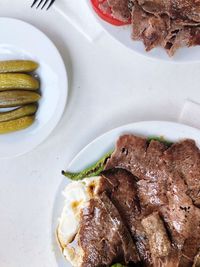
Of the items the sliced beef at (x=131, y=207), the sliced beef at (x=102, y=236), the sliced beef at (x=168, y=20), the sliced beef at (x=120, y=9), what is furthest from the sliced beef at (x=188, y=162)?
the sliced beef at (x=120, y=9)

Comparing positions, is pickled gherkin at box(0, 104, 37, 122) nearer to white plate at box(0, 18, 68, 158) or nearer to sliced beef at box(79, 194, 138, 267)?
white plate at box(0, 18, 68, 158)

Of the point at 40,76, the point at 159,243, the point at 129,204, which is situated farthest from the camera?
the point at 40,76

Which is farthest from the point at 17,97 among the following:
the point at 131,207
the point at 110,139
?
the point at 131,207

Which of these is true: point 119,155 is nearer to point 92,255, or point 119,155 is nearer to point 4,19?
point 92,255

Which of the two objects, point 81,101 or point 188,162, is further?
point 81,101

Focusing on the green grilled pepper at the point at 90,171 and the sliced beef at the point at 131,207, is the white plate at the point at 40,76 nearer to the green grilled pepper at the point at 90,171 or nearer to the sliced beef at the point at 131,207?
the green grilled pepper at the point at 90,171

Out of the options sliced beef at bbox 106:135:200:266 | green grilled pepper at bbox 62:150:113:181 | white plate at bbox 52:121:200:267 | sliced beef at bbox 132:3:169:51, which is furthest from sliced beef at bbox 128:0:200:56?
green grilled pepper at bbox 62:150:113:181

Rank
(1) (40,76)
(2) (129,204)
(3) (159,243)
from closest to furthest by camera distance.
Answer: (3) (159,243) < (2) (129,204) < (1) (40,76)

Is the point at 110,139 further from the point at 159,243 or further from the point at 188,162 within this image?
the point at 159,243
